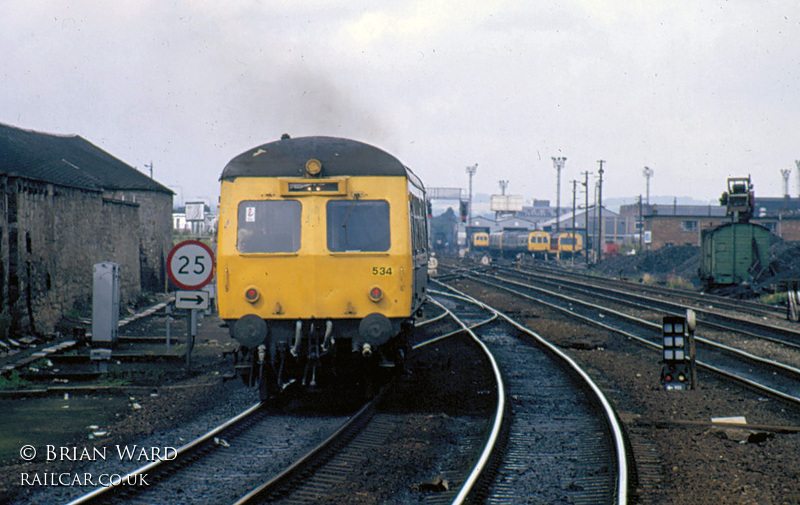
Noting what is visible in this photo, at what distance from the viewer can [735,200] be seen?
3344 cm

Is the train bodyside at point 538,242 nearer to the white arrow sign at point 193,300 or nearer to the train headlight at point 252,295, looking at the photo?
the white arrow sign at point 193,300

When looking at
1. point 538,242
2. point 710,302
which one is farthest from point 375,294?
point 538,242

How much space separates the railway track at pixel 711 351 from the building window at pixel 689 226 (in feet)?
132

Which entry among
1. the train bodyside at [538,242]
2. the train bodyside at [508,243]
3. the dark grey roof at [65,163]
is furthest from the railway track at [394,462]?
the train bodyside at [508,243]

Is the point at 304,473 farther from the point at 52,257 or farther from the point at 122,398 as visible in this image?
the point at 52,257

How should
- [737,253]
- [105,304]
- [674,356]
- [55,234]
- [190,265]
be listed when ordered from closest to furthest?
Answer: 1. [674,356]
2. [190,265]
3. [105,304]
4. [55,234]
5. [737,253]

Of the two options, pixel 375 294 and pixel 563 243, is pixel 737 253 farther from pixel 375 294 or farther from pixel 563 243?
pixel 563 243

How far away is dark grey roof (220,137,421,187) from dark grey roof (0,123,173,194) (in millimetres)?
7162

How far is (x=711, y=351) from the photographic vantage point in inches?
569

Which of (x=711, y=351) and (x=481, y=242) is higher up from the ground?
(x=481, y=242)

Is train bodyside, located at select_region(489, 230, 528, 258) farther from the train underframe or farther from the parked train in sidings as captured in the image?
the train underframe

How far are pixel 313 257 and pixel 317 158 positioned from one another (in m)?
1.20

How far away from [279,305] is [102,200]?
46.0 feet

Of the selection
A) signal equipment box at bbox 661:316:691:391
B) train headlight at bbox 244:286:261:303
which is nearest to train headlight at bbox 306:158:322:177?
train headlight at bbox 244:286:261:303
